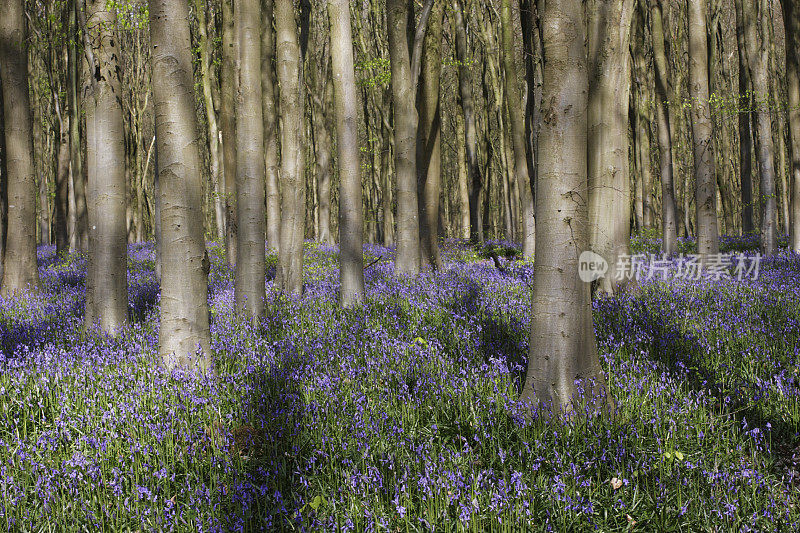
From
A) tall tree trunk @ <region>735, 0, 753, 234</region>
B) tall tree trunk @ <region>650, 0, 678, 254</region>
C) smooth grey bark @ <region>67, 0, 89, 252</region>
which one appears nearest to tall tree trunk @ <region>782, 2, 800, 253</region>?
tall tree trunk @ <region>735, 0, 753, 234</region>

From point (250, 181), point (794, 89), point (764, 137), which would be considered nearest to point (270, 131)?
point (250, 181)

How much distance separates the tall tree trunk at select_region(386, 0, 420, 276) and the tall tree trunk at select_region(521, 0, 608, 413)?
5644 mm

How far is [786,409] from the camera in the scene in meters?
3.79

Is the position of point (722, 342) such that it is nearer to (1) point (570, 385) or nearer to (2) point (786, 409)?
(2) point (786, 409)

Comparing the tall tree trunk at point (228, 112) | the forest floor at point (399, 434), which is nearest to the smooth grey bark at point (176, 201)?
the forest floor at point (399, 434)

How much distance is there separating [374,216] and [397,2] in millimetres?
19673

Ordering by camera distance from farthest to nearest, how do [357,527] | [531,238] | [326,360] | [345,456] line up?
[531,238] < [326,360] < [345,456] < [357,527]

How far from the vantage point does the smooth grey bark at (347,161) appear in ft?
24.7

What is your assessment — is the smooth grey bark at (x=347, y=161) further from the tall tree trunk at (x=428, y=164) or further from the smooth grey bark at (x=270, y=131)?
the tall tree trunk at (x=428, y=164)

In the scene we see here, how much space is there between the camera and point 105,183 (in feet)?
20.9

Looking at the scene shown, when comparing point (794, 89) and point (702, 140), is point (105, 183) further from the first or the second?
point (794, 89)

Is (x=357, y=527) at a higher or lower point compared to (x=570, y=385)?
lower

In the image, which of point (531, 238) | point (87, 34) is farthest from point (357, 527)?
point (531, 238)

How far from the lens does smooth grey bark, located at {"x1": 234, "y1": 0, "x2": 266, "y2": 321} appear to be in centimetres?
674
